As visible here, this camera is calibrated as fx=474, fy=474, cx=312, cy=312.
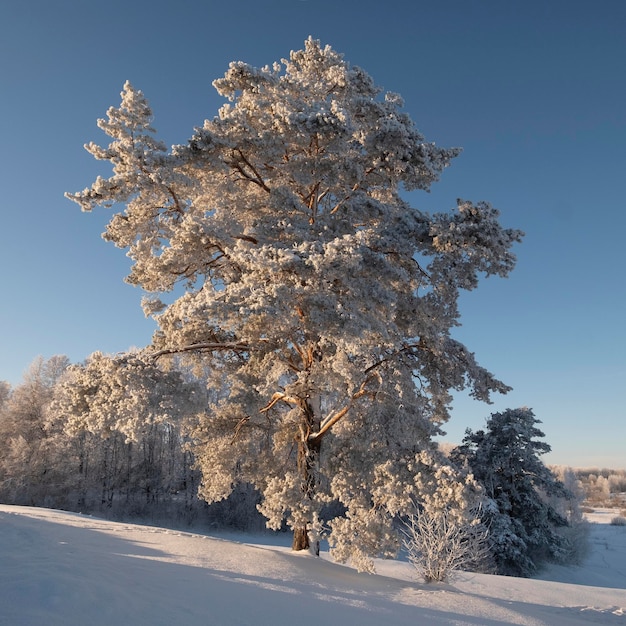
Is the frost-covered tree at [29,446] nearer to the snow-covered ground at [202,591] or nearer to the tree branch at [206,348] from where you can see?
the snow-covered ground at [202,591]

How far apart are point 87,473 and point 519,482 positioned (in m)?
33.4

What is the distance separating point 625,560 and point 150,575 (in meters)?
38.3

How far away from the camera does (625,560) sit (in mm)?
33156

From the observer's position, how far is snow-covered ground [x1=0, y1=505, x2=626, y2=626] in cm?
517

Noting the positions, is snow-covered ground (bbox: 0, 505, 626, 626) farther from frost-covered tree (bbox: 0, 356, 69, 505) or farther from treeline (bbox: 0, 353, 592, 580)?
frost-covered tree (bbox: 0, 356, 69, 505)

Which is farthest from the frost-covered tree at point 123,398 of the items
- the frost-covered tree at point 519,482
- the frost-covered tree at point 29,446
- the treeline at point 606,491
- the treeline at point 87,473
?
the treeline at point 606,491

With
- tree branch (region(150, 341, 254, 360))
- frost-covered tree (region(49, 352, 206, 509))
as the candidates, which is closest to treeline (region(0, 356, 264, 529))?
tree branch (region(150, 341, 254, 360))

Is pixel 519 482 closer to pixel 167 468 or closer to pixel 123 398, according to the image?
pixel 123 398

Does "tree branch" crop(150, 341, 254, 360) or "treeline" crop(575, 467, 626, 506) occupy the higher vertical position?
"tree branch" crop(150, 341, 254, 360)

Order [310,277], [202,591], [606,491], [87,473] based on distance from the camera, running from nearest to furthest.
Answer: [202,591], [310,277], [87,473], [606,491]

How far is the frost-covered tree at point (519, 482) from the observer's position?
82.0 feet

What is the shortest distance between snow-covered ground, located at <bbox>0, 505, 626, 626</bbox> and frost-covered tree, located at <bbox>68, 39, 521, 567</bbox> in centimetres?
122

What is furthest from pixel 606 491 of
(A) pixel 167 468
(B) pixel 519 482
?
(A) pixel 167 468

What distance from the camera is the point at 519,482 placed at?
25828mm
